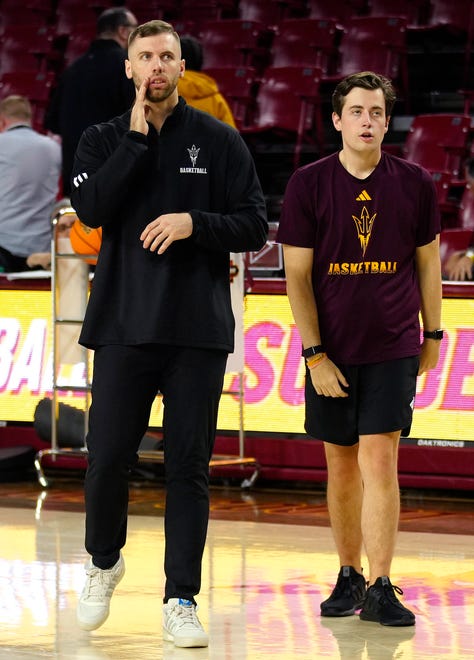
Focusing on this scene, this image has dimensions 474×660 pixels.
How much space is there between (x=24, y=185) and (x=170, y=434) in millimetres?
5380

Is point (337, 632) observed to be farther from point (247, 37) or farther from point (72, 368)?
point (247, 37)

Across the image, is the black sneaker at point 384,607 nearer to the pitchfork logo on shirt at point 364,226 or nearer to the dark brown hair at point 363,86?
the pitchfork logo on shirt at point 364,226

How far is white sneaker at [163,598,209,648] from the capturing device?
4316 mm

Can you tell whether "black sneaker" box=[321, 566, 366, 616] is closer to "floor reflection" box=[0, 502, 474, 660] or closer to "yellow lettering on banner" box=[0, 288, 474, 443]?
"floor reflection" box=[0, 502, 474, 660]

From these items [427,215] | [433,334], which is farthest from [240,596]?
[427,215]

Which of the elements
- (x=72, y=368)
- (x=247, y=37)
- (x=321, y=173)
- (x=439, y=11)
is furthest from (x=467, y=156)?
(x=321, y=173)

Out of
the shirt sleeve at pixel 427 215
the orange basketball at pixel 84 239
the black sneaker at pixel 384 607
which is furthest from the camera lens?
the orange basketball at pixel 84 239

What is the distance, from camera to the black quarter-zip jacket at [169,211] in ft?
14.4

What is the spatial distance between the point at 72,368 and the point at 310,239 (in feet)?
12.8

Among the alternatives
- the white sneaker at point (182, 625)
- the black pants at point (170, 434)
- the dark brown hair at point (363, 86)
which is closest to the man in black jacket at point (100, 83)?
the dark brown hair at point (363, 86)

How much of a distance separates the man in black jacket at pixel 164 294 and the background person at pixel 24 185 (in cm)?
501

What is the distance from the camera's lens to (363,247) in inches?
189

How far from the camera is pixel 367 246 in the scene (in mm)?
4805

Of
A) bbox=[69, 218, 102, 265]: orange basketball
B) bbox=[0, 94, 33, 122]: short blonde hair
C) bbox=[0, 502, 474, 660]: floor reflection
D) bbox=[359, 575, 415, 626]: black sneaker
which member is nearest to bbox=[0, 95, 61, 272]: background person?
bbox=[0, 94, 33, 122]: short blonde hair
